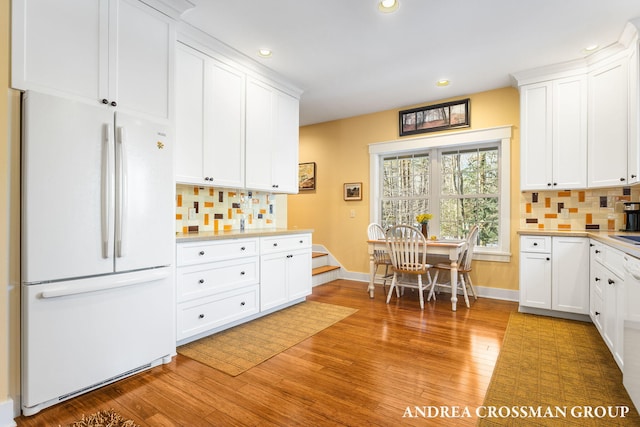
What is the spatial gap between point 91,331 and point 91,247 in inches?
19.0

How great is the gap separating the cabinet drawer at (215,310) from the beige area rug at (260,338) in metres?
0.11

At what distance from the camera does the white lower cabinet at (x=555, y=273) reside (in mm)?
3059

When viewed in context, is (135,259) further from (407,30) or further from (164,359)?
(407,30)

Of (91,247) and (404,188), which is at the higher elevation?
(404,188)

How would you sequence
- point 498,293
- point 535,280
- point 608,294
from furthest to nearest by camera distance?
point 498,293, point 535,280, point 608,294

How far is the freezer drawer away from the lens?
1.70 metres

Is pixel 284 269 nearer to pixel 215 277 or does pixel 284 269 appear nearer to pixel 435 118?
pixel 215 277

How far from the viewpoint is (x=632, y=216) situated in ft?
10.1

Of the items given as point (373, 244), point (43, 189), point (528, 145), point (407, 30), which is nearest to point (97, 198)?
point (43, 189)

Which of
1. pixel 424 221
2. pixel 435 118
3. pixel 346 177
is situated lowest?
pixel 424 221

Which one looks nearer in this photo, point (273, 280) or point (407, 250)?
point (273, 280)

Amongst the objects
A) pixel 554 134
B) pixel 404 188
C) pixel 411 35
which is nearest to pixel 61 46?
pixel 411 35

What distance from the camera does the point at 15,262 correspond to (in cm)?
170

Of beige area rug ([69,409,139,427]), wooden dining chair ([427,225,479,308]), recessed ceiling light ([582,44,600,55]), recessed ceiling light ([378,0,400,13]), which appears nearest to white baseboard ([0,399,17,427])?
beige area rug ([69,409,139,427])
